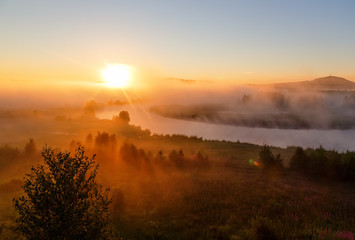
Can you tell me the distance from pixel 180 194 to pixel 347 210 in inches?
619

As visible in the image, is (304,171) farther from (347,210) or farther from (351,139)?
(351,139)

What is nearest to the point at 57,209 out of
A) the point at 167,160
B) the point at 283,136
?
the point at 167,160

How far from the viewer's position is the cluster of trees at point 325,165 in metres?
33.2

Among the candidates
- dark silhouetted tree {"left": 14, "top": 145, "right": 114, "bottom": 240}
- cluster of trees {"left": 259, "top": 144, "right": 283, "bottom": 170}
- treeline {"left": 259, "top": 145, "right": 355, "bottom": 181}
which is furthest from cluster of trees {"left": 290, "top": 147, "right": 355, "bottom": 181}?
dark silhouetted tree {"left": 14, "top": 145, "right": 114, "bottom": 240}

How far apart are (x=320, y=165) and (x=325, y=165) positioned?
2.12 ft

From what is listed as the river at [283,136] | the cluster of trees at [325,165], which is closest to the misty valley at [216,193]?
the cluster of trees at [325,165]

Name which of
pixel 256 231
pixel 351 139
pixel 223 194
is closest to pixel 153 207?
pixel 223 194

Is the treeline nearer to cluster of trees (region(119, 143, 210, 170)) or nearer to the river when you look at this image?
cluster of trees (region(119, 143, 210, 170))

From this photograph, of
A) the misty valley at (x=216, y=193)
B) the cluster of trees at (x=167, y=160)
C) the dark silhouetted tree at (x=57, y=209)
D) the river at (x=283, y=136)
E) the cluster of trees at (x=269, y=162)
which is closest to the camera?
the dark silhouetted tree at (x=57, y=209)

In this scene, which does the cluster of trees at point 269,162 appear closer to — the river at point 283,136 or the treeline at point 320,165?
the treeline at point 320,165

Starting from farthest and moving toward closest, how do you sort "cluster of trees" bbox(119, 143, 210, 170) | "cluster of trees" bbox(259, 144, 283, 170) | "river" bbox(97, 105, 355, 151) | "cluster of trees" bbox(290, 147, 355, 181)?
"river" bbox(97, 105, 355, 151) < "cluster of trees" bbox(119, 143, 210, 170) < "cluster of trees" bbox(259, 144, 283, 170) < "cluster of trees" bbox(290, 147, 355, 181)

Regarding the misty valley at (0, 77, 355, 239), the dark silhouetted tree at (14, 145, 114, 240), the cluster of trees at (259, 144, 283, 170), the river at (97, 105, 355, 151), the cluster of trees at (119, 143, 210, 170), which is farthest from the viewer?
the river at (97, 105, 355, 151)

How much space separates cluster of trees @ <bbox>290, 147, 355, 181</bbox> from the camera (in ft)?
109

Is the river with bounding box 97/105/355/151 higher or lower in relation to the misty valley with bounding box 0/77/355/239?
higher
